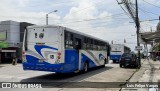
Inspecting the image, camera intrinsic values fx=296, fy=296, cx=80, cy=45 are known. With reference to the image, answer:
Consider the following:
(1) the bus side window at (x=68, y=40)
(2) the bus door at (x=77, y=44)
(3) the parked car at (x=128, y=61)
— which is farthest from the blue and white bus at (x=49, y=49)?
(3) the parked car at (x=128, y=61)

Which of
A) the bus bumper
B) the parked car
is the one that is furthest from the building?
the bus bumper

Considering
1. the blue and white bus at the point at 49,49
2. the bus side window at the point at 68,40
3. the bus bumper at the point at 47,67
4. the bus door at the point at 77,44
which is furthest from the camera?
the bus door at the point at 77,44

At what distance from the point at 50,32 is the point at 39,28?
2.65ft

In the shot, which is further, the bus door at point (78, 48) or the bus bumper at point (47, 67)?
the bus door at point (78, 48)

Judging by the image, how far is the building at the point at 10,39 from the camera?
172 ft

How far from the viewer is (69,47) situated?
18.1m

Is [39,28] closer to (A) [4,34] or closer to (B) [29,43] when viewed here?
(B) [29,43]

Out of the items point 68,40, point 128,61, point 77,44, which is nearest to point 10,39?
point 128,61

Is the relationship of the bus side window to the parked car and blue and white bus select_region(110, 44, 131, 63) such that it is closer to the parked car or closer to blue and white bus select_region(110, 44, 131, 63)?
the parked car

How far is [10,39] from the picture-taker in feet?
184

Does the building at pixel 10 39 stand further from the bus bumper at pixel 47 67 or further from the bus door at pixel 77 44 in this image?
the bus bumper at pixel 47 67

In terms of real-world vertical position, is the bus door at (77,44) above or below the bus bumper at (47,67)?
above

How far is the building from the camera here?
52.3 metres

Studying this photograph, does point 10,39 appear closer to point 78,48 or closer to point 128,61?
point 128,61
